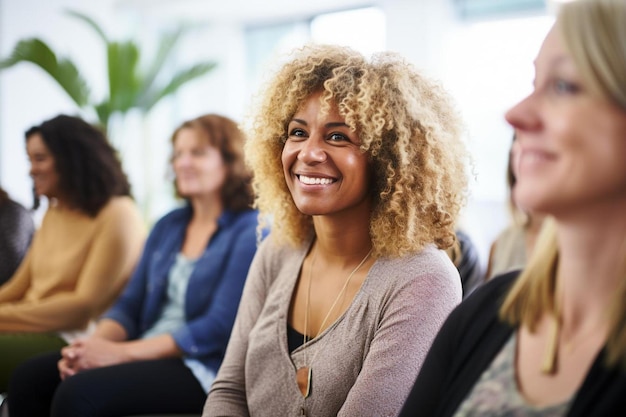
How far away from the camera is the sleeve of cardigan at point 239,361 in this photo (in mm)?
1746

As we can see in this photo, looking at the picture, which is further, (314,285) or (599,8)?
(314,285)

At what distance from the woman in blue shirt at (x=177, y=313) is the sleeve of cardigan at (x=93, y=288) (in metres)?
0.17

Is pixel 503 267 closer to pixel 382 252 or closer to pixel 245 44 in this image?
pixel 382 252

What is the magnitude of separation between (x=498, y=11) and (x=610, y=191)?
566 centimetres

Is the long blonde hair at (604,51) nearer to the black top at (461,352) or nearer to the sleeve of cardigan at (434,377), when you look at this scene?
the black top at (461,352)

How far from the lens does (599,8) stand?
886 mm

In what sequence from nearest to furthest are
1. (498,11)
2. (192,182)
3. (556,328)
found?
(556,328)
(192,182)
(498,11)

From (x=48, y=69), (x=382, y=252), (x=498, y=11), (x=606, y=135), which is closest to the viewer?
(x=606, y=135)

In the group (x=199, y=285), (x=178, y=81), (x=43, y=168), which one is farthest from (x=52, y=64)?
(x=199, y=285)

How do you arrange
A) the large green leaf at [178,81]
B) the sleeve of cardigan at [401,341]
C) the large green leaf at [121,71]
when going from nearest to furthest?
the sleeve of cardigan at [401,341], the large green leaf at [121,71], the large green leaf at [178,81]

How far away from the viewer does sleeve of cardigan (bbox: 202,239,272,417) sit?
175cm

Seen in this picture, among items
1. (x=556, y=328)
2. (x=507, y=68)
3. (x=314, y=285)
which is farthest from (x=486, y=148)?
(x=556, y=328)

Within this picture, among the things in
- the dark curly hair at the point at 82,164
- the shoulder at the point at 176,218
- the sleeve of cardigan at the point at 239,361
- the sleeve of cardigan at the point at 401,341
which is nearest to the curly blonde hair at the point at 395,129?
the sleeve of cardigan at the point at 401,341

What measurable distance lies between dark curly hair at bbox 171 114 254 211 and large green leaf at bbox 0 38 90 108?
275 centimetres
